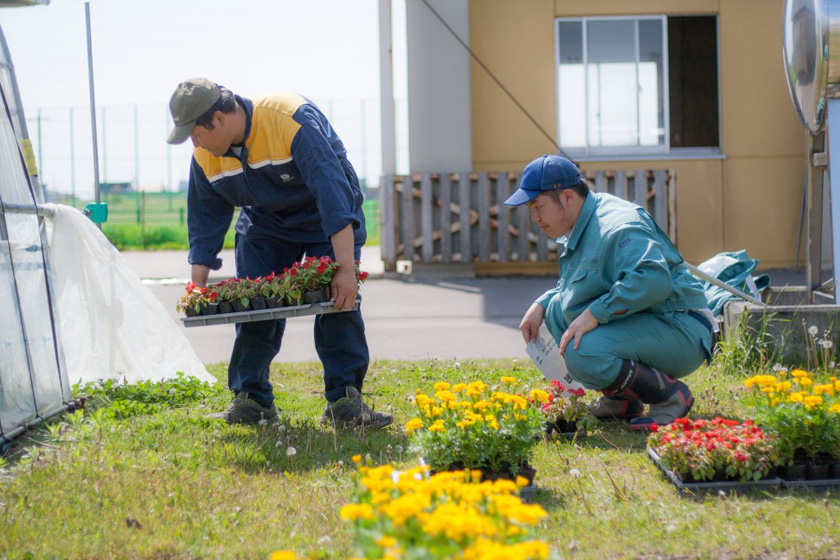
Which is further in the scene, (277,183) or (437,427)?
(277,183)

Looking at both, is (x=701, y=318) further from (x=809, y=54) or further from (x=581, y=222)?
(x=809, y=54)

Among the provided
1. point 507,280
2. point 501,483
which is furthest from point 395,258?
point 501,483

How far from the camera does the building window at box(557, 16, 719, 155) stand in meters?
14.2

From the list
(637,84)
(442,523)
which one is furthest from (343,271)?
(637,84)

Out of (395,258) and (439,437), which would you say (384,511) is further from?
(395,258)

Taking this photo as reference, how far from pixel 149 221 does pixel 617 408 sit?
21583mm

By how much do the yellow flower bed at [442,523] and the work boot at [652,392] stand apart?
2.47 m

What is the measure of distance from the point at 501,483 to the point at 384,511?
0.97ft

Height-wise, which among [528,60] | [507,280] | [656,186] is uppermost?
[528,60]

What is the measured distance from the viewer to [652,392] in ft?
15.4

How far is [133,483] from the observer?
12.9 ft

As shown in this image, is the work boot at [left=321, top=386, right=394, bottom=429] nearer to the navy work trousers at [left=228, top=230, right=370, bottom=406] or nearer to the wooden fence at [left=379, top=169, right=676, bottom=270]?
the navy work trousers at [left=228, top=230, right=370, bottom=406]

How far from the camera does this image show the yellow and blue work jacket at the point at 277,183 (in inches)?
183

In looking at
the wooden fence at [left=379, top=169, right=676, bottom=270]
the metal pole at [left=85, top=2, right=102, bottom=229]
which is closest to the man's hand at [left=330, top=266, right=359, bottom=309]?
the metal pole at [left=85, top=2, right=102, bottom=229]
